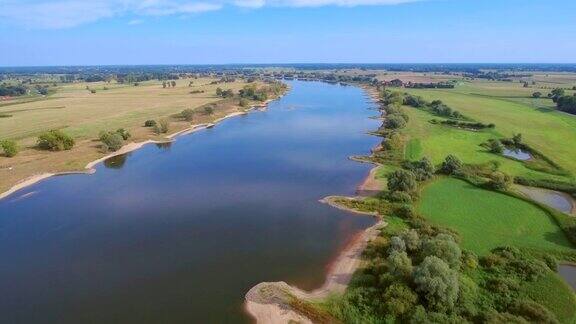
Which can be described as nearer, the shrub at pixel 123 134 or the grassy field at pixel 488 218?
the grassy field at pixel 488 218

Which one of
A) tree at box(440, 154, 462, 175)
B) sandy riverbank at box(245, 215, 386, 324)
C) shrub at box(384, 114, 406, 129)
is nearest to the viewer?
sandy riverbank at box(245, 215, 386, 324)

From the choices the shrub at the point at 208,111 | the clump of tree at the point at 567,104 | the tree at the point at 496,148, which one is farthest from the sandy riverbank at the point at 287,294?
the clump of tree at the point at 567,104

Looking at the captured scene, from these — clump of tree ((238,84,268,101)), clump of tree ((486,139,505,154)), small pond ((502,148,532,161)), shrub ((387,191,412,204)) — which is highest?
clump of tree ((238,84,268,101))

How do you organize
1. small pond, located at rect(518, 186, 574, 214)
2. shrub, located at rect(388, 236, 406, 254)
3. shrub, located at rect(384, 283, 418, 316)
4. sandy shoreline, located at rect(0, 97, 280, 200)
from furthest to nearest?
sandy shoreline, located at rect(0, 97, 280, 200) → small pond, located at rect(518, 186, 574, 214) → shrub, located at rect(388, 236, 406, 254) → shrub, located at rect(384, 283, 418, 316)

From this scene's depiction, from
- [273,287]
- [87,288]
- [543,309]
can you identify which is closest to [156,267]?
[87,288]

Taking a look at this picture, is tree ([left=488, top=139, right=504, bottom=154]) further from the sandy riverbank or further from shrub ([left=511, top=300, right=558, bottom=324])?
shrub ([left=511, top=300, right=558, bottom=324])

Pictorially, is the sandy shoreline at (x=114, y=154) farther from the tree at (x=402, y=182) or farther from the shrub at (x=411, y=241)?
the shrub at (x=411, y=241)

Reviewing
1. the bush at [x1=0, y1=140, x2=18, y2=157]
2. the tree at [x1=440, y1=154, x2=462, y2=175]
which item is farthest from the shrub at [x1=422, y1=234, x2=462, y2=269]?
the bush at [x1=0, y1=140, x2=18, y2=157]

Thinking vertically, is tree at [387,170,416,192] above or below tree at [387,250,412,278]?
above
